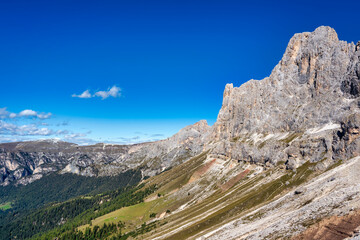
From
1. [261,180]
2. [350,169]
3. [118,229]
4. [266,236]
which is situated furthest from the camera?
[118,229]

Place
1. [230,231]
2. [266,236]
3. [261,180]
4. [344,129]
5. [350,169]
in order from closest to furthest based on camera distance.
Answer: [266,236] < [230,231] < [350,169] < [344,129] < [261,180]

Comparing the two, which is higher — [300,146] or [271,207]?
[300,146]

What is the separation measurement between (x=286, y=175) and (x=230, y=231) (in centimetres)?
7269

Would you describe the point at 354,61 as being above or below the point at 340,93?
above

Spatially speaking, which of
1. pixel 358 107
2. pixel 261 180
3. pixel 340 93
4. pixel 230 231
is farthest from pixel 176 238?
pixel 340 93

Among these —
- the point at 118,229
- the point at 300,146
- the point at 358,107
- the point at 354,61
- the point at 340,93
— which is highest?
the point at 354,61

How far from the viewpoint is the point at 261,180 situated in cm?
16125

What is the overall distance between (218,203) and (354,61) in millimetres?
146261

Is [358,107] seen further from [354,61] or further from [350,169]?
[350,169]

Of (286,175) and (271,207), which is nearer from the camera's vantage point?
(271,207)

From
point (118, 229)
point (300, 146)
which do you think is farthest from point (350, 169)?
point (118, 229)

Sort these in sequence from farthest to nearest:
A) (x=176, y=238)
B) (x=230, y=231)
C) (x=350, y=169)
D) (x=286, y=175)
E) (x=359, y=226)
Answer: (x=286, y=175), (x=176, y=238), (x=350, y=169), (x=230, y=231), (x=359, y=226)

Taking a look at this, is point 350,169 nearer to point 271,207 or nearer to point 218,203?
point 271,207

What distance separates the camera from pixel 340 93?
7485 inches
